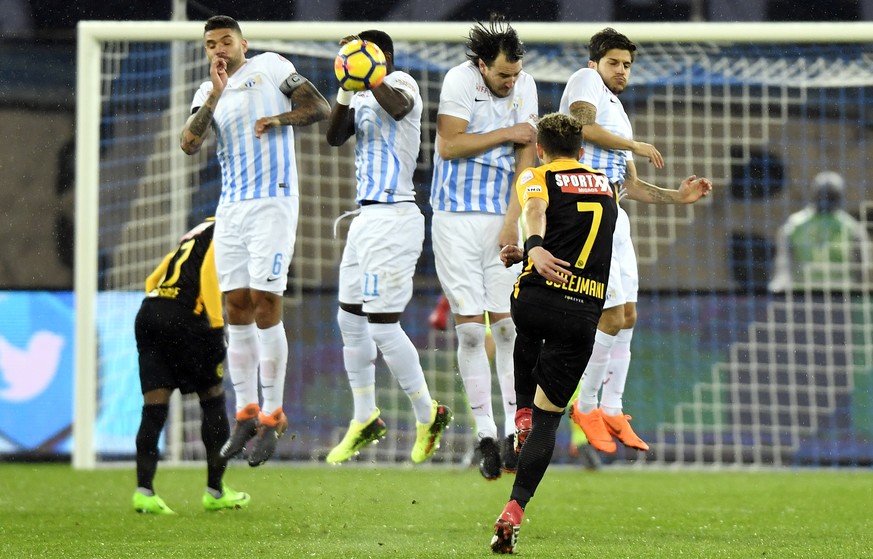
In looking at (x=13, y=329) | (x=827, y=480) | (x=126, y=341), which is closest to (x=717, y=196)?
(x=827, y=480)

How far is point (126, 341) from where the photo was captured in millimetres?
13250

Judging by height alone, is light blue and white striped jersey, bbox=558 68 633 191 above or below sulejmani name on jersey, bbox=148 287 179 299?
above

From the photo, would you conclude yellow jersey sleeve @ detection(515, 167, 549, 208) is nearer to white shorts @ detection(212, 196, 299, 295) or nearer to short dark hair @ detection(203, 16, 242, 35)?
white shorts @ detection(212, 196, 299, 295)

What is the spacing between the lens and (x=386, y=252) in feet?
27.8

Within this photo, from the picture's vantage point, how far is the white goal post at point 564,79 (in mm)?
10742

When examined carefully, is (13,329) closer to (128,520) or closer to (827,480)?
(128,520)

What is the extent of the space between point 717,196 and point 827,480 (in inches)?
152

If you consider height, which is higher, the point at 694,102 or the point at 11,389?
the point at 694,102

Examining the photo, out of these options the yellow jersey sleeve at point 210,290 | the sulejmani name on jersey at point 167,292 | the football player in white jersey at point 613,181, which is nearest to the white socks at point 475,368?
the football player in white jersey at point 613,181

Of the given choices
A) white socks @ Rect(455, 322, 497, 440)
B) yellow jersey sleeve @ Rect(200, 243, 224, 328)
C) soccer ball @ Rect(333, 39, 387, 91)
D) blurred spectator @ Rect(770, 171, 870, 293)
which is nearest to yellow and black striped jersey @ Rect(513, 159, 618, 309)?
soccer ball @ Rect(333, 39, 387, 91)

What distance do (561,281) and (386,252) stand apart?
73.2 inches

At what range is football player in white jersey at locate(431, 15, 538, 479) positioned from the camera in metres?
8.34

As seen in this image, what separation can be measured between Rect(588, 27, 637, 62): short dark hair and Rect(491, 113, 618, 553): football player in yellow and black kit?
1.49m

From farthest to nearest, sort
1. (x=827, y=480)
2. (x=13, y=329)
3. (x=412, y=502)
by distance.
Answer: (x=13, y=329), (x=827, y=480), (x=412, y=502)
